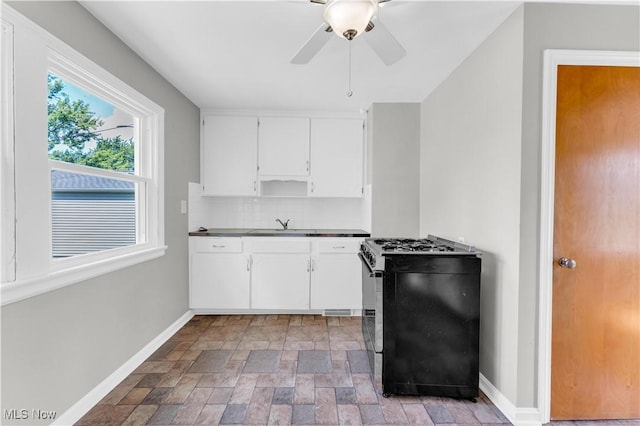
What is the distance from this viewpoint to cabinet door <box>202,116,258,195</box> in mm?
3695

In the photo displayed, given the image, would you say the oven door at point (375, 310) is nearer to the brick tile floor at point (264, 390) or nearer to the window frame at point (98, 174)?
the brick tile floor at point (264, 390)

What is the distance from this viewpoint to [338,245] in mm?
3479

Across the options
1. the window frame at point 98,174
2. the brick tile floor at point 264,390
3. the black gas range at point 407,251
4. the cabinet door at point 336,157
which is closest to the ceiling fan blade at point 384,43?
the black gas range at point 407,251

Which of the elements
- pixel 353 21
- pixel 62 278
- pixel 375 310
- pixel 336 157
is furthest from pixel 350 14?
pixel 336 157

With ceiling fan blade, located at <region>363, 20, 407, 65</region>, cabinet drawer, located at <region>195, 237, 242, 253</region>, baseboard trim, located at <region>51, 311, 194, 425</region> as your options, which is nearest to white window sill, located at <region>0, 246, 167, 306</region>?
baseboard trim, located at <region>51, 311, 194, 425</region>

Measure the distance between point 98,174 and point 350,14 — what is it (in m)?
1.77

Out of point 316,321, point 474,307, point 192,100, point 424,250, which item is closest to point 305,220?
point 316,321

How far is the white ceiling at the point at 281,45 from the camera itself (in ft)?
5.92

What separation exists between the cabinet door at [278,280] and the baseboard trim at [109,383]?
0.89 m

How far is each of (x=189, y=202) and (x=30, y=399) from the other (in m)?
2.17

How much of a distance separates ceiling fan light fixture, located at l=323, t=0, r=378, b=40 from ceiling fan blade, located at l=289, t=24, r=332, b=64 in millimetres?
176

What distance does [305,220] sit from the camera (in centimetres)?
407

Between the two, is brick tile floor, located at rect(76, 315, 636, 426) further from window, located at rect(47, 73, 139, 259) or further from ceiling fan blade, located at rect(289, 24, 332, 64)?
ceiling fan blade, located at rect(289, 24, 332, 64)

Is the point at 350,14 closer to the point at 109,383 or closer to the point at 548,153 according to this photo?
the point at 548,153
